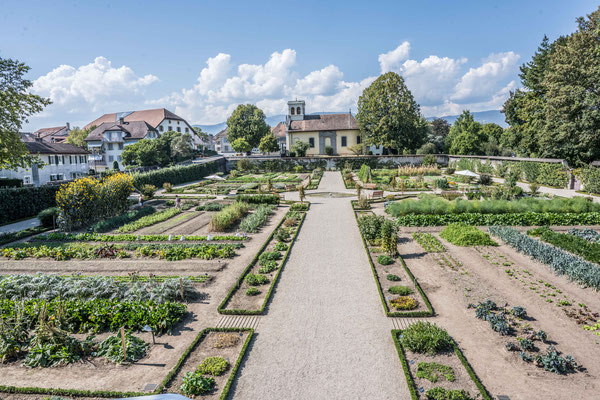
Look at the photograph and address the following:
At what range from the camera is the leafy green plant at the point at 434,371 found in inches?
322

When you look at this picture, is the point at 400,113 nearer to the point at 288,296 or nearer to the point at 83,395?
the point at 288,296

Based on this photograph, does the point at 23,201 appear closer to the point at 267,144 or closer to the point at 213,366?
the point at 213,366

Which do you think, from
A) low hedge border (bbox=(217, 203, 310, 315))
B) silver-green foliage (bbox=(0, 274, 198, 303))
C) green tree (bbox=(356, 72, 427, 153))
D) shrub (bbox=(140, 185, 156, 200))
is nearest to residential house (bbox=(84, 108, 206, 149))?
shrub (bbox=(140, 185, 156, 200))

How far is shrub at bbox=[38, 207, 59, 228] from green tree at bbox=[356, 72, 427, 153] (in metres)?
41.4

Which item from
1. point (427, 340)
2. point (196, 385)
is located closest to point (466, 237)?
point (427, 340)

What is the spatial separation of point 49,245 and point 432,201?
21.8 metres

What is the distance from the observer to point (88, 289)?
39.5 ft

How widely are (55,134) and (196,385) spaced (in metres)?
94.4

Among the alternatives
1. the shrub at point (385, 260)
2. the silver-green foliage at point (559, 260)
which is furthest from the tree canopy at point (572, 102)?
the shrub at point (385, 260)

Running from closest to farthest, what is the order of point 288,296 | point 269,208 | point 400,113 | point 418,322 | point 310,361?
point 310,361 < point 418,322 < point 288,296 < point 269,208 < point 400,113

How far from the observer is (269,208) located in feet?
85.9

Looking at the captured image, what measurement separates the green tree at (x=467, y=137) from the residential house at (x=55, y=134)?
2915 inches

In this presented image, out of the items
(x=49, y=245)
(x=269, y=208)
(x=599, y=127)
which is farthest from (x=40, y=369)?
(x=599, y=127)

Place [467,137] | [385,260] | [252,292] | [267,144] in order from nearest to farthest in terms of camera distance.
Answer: [252,292]
[385,260]
[467,137]
[267,144]
